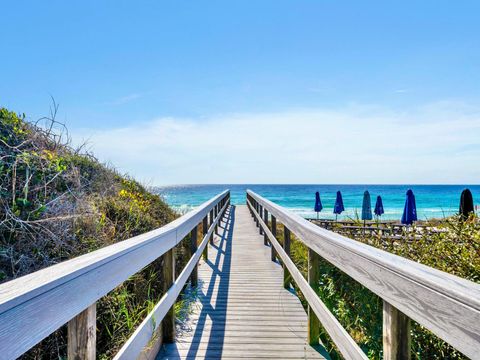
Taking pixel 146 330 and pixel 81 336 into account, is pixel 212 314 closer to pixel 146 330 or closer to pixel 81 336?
pixel 146 330

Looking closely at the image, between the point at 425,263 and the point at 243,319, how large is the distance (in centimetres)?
181

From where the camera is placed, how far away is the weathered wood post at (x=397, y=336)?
134cm

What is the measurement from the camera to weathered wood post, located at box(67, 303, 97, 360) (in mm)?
1301

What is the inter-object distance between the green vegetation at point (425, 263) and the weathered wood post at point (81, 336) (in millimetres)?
2048

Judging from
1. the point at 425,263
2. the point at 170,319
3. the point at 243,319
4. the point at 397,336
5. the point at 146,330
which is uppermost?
the point at 397,336

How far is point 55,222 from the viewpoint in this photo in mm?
3391

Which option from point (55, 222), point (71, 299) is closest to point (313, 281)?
point (71, 299)

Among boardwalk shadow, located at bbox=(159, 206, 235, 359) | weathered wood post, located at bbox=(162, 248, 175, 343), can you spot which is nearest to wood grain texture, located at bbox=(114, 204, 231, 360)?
weathered wood post, located at bbox=(162, 248, 175, 343)

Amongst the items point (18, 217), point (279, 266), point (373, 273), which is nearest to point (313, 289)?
point (373, 273)

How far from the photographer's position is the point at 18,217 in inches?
126

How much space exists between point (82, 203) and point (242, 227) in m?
7.14

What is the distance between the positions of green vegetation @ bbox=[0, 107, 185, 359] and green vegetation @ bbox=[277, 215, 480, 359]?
176cm

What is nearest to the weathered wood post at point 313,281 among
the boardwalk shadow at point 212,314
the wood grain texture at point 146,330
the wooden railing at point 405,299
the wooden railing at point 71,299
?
the wooden railing at point 405,299

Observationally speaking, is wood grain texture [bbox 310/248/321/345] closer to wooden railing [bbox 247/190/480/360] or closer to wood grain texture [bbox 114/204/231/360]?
wooden railing [bbox 247/190/480/360]
